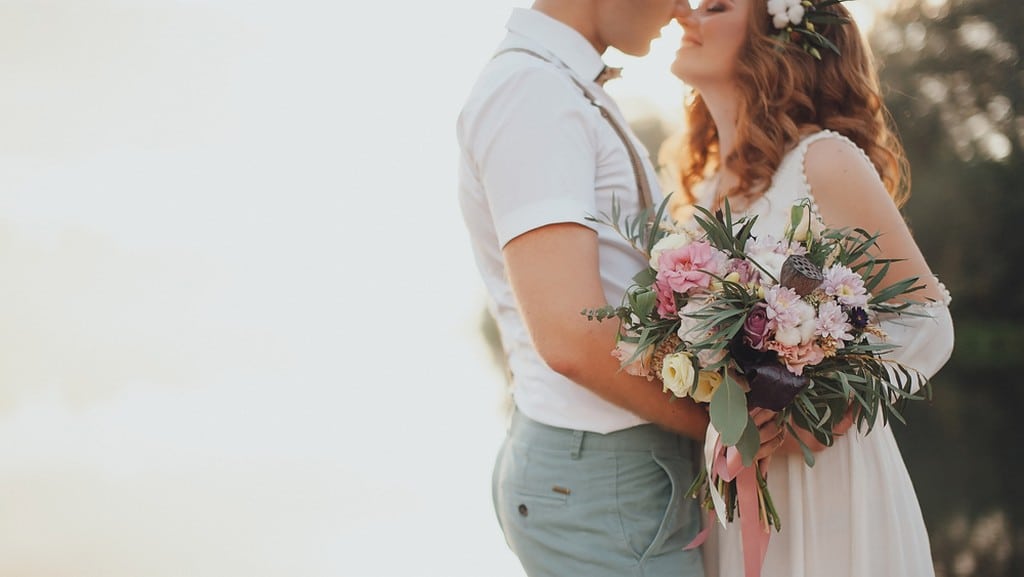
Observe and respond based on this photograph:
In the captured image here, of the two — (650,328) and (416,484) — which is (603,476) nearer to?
(650,328)

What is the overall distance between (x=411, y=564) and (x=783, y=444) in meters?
4.71

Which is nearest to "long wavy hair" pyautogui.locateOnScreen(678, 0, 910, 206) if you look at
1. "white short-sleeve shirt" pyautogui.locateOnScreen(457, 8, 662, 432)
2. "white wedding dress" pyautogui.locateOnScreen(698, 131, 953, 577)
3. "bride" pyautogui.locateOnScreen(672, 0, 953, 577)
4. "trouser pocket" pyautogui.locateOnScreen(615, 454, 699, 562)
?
"bride" pyautogui.locateOnScreen(672, 0, 953, 577)

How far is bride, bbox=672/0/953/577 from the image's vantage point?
8.18ft

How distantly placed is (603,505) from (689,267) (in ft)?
1.71

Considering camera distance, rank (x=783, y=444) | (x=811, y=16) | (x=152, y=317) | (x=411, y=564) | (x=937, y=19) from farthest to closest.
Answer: (x=152, y=317) < (x=937, y=19) < (x=411, y=564) < (x=811, y=16) < (x=783, y=444)

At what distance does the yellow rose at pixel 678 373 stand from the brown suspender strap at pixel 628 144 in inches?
15.9

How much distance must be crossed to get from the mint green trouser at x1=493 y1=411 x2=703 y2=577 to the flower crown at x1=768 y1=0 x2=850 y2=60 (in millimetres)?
1354

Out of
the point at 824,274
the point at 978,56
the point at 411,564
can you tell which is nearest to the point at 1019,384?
the point at 978,56

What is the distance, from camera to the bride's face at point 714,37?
307 cm

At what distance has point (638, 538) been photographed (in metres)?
2.15

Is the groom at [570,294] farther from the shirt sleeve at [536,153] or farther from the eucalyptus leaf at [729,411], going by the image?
the eucalyptus leaf at [729,411]

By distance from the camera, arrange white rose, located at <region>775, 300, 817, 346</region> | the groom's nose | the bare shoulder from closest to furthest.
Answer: white rose, located at <region>775, 300, 817, 346</region>, the bare shoulder, the groom's nose

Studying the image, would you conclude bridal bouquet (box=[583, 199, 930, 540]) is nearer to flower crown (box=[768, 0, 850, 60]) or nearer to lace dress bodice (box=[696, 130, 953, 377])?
lace dress bodice (box=[696, 130, 953, 377])

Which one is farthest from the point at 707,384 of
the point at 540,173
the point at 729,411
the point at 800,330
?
the point at 540,173
